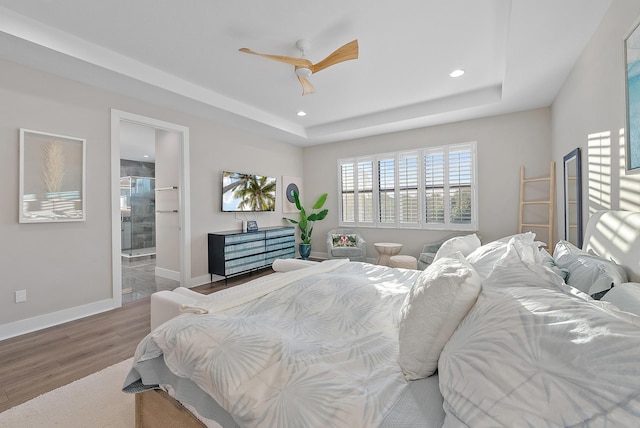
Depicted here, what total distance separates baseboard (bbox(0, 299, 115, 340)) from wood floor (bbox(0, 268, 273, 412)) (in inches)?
3.4

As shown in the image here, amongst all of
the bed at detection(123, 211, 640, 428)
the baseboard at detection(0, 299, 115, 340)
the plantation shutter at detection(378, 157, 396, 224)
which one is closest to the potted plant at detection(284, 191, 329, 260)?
the plantation shutter at detection(378, 157, 396, 224)

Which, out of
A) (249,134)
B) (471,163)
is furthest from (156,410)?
(471,163)

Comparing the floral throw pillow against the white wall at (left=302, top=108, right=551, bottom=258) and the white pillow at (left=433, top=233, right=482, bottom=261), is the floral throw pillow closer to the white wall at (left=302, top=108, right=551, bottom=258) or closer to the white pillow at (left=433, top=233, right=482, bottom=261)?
the white wall at (left=302, top=108, right=551, bottom=258)

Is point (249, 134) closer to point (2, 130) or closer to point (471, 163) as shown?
point (2, 130)

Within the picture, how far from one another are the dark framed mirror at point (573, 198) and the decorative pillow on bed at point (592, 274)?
5.31 feet

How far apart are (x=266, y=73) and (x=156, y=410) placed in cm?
326

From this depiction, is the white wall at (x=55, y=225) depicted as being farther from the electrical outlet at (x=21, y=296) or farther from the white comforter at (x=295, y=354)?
the white comforter at (x=295, y=354)

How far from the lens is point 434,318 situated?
96cm

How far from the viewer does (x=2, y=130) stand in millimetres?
2607

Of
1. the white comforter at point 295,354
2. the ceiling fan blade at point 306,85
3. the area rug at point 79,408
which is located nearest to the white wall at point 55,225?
the area rug at point 79,408

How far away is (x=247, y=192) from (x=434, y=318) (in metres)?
4.49

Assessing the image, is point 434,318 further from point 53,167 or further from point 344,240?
point 344,240

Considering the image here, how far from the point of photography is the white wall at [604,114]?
66.4 inches

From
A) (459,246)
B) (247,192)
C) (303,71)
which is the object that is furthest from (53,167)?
(459,246)
